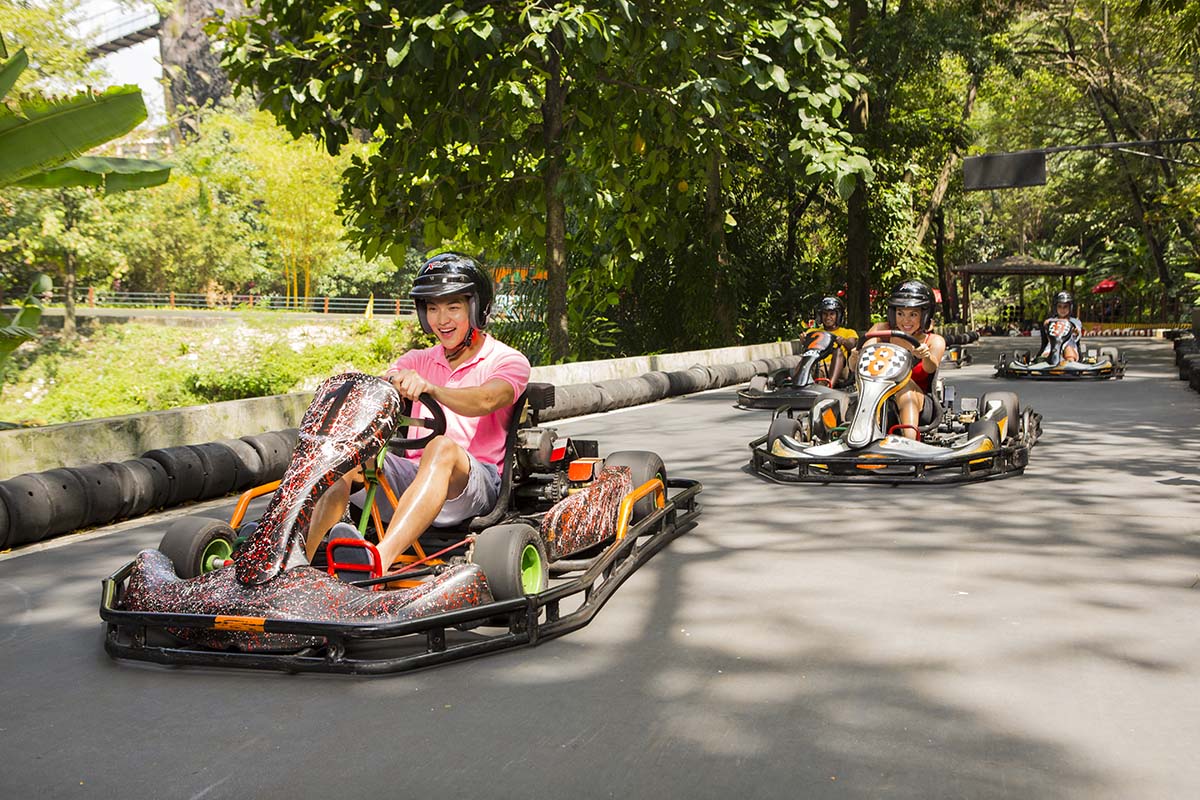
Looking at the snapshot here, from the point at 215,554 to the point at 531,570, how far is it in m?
1.15

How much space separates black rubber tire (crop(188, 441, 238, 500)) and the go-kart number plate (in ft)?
13.3

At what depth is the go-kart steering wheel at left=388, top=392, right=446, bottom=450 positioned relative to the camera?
445 centimetres

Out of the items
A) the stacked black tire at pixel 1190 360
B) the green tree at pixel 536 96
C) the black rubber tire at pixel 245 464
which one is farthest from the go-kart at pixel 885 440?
the stacked black tire at pixel 1190 360

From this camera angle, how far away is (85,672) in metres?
3.90

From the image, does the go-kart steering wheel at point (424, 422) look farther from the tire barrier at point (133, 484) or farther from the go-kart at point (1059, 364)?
the go-kart at point (1059, 364)

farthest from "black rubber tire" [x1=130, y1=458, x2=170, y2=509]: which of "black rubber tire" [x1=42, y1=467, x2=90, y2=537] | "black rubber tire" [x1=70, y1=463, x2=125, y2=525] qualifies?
"black rubber tire" [x1=42, y1=467, x2=90, y2=537]

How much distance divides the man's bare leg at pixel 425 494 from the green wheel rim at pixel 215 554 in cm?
61

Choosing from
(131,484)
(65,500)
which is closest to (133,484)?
(131,484)

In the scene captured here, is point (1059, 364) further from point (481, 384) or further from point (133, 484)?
point (481, 384)

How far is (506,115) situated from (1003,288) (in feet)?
185

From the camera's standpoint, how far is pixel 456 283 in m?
4.88

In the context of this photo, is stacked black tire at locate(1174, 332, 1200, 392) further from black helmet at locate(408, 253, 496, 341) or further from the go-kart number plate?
black helmet at locate(408, 253, 496, 341)

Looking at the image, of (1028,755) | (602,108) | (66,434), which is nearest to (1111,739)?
(1028,755)

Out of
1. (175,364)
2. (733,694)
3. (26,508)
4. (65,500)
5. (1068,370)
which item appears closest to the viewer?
(733,694)
